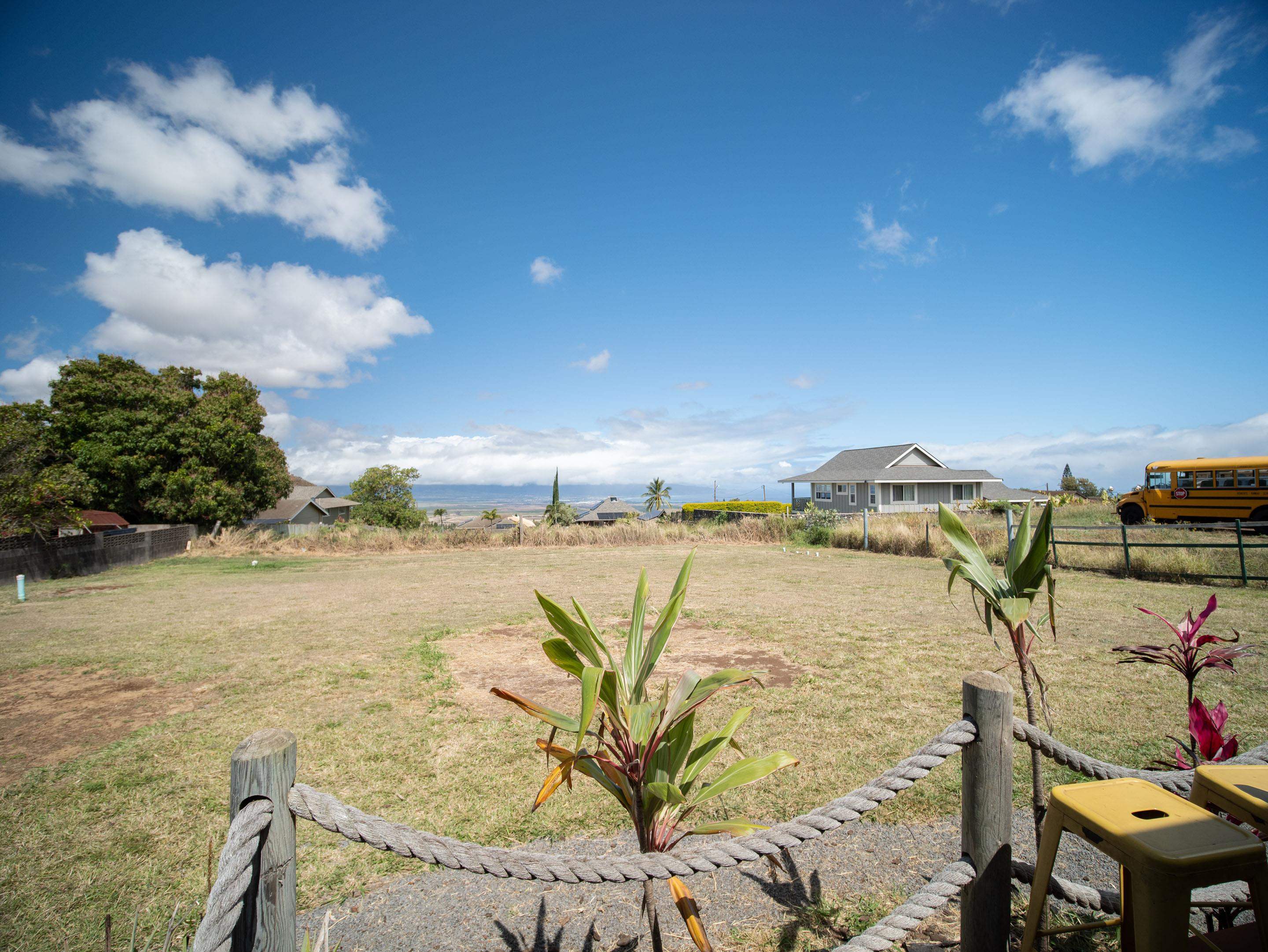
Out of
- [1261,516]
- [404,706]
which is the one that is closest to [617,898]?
[404,706]

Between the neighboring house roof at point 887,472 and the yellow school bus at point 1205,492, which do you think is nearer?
the yellow school bus at point 1205,492

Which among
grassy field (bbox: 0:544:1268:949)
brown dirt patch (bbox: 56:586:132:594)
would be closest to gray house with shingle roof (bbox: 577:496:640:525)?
brown dirt patch (bbox: 56:586:132:594)

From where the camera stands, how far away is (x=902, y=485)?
3484 cm

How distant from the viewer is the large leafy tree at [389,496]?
138 ft

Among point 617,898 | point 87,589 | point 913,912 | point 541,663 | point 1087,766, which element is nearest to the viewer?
point 913,912

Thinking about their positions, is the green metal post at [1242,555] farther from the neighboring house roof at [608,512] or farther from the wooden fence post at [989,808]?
the neighboring house roof at [608,512]

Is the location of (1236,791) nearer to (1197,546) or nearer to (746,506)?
(1197,546)

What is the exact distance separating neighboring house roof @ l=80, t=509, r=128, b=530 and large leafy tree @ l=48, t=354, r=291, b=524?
0.70 meters

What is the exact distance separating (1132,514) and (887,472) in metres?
14.9

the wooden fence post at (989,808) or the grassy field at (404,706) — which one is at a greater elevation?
the wooden fence post at (989,808)

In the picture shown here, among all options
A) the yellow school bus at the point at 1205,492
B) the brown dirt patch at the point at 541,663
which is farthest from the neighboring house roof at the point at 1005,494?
the brown dirt patch at the point at 541,663

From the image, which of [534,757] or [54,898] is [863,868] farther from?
[54,898]

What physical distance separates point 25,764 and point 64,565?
44.2ft

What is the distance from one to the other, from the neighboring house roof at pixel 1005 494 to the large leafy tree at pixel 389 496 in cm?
3866
